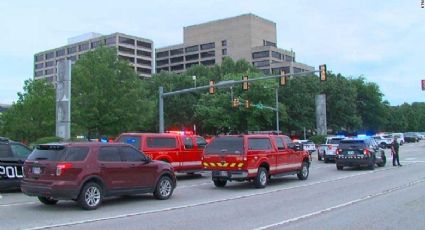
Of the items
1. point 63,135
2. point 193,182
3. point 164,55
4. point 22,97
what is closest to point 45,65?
point 164,55

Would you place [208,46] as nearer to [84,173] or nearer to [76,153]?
[76,153]

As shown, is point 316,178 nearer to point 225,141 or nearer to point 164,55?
point 225,141

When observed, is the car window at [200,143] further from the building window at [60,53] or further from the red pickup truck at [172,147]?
the building window at [60,53]

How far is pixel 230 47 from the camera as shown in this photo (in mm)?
163000

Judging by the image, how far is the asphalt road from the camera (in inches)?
425

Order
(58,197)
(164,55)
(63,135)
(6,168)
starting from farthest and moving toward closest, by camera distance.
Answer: (164,55), (63,135), (6,168), (58,197)

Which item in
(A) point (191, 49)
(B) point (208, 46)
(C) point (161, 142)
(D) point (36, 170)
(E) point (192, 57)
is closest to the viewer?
(D) point (36, 170)

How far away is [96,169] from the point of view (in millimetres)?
13516

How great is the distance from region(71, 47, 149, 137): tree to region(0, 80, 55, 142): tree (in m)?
4.32

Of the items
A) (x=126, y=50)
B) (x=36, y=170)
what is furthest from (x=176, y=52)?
(x=36, y=170)

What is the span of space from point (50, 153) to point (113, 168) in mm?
1667

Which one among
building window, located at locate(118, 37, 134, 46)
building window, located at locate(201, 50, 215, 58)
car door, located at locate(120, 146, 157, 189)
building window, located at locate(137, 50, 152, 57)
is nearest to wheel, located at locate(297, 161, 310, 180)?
car door, located at locate(120, 146, 157, 189)

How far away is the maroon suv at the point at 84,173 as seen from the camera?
12953 millimetres

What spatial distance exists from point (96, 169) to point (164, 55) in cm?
16440
